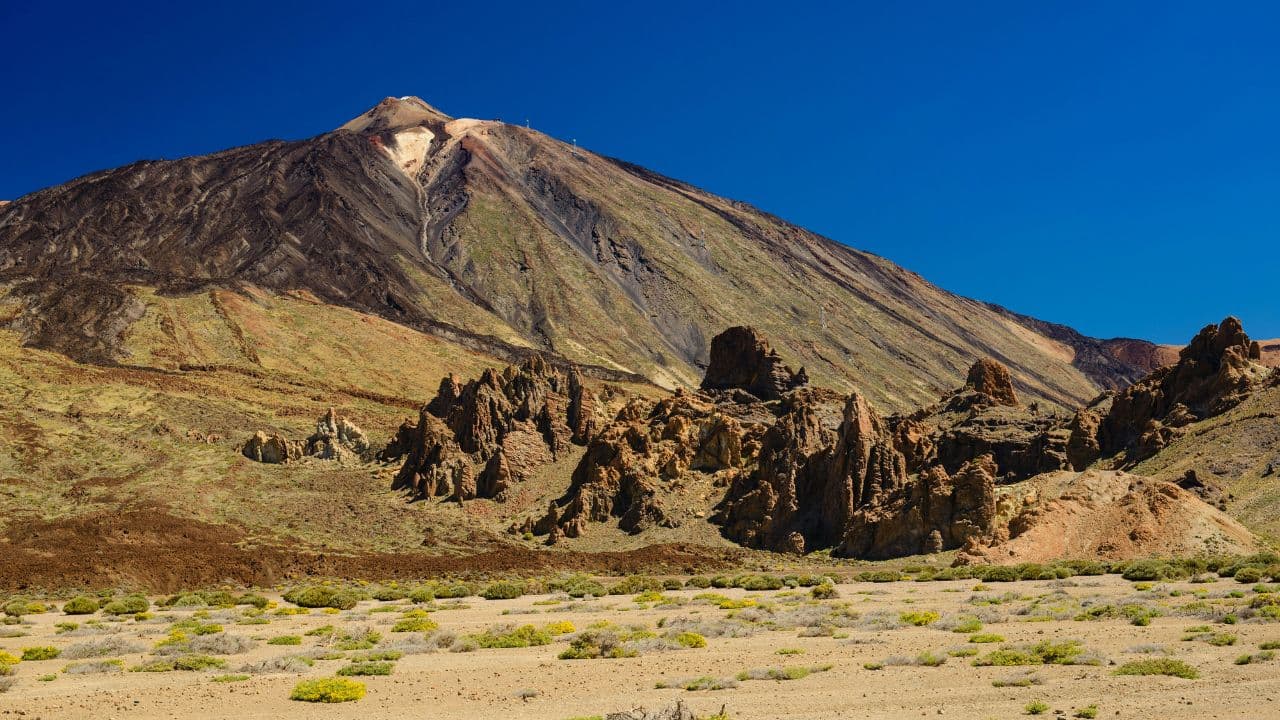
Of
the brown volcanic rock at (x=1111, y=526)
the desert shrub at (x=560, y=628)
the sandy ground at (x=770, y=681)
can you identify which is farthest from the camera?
the brown volcanic rock at (x=1111, y=526)

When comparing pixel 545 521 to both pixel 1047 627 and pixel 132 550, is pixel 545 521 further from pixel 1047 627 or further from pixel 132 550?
pixel 1047 627

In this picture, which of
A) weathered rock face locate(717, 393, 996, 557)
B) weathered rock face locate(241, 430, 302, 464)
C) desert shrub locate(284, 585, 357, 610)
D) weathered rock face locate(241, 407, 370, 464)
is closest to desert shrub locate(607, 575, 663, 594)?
desert shrub locate(284, 585, 357, 610)

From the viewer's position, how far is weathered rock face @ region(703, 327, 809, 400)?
8456 centimetres

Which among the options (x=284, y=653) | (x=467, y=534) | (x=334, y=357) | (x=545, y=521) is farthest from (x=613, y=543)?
(x=334, y=357)

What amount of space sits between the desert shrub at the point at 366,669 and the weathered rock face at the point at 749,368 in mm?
63303

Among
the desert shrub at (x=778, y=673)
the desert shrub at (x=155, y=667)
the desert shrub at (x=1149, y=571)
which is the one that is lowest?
the desert shrub at (x=155, y=667)

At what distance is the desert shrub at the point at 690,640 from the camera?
24.3m

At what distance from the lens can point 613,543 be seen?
200ft

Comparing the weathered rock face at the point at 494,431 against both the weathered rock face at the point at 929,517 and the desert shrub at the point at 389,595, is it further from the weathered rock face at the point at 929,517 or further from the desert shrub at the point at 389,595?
the desert shrub at the point at 389,595

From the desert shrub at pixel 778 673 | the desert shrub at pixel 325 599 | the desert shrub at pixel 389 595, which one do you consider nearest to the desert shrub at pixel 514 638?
the desert shrub at pixel 778 673

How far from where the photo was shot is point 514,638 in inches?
1012

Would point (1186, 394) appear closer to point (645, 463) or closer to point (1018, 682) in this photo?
point (645, 463)

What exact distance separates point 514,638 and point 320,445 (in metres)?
64.2

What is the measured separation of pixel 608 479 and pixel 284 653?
138 ft
